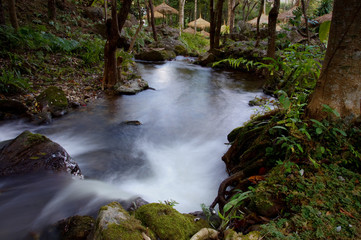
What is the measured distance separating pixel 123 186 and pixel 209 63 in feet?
39.5

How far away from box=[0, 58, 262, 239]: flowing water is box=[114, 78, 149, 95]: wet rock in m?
0.28

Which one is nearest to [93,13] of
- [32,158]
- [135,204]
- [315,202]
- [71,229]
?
[32,158]

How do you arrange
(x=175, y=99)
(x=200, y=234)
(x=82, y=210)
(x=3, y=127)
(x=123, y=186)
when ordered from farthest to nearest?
1. (x=175, y=99)
2. (x=3, y=127)
3. (x=123, y=186)
4. (x=82, y=210)
5. (x=200, y=234)

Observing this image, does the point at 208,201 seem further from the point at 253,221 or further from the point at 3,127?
the point at 3,127

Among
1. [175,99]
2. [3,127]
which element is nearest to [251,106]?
[175,99]

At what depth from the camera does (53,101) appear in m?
5.93

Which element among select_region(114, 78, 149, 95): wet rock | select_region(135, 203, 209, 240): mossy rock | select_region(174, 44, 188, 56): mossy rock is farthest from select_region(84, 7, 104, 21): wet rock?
select_region(135, 203, 209, 240): mossy rock

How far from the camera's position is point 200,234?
1800 mm

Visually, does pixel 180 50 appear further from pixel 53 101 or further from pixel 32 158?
pixel 32 158

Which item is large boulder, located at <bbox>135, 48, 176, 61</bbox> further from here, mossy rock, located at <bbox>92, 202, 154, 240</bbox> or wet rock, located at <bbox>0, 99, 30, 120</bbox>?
mossy rock, located at <bbox>92, 202, 154, 240</bbox>

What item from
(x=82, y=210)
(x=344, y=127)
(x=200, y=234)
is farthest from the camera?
(x=82, y=210)

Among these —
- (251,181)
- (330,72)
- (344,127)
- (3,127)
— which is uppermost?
(330,72)

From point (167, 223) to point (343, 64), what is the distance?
7.50 ft

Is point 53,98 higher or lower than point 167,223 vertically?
higher
